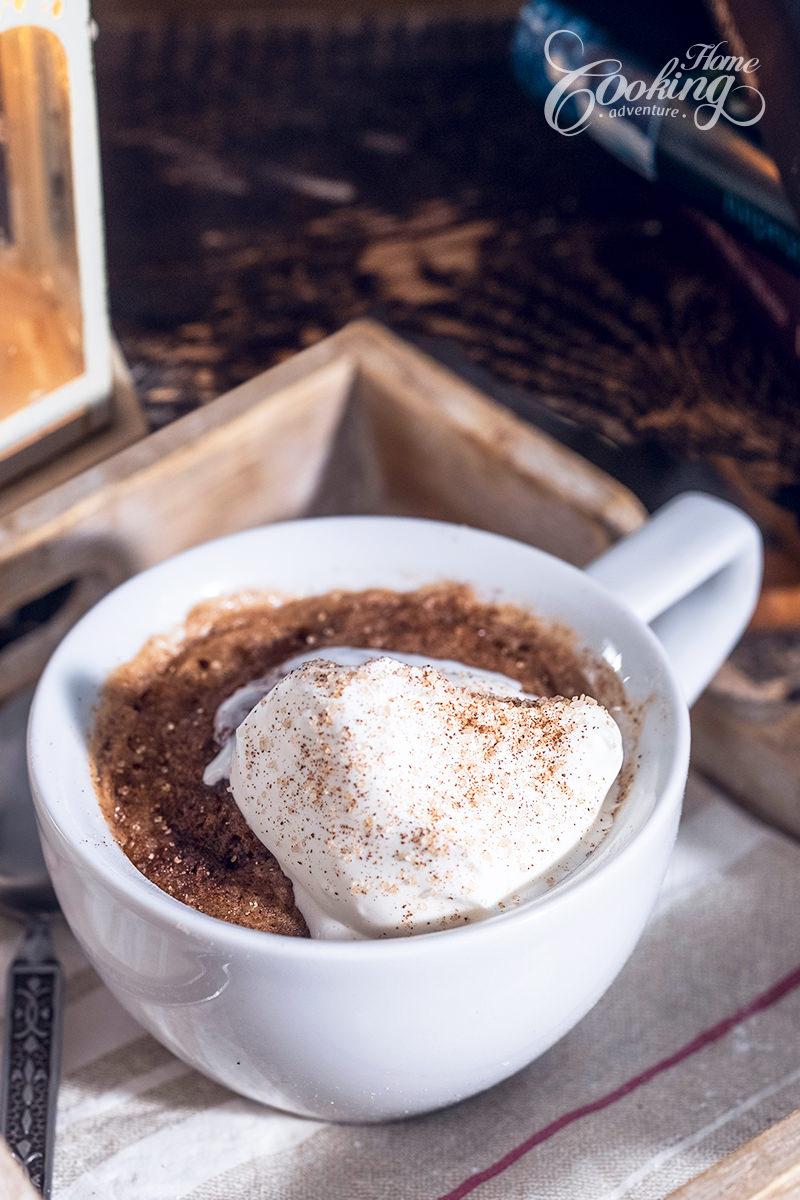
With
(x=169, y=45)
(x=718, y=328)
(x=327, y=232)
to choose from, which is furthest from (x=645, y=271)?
(x=169, y=45)

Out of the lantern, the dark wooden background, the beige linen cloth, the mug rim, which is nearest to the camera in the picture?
the mug rim

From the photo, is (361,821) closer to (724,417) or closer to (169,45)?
(724,417)

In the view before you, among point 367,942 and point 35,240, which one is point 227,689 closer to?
point 367,942

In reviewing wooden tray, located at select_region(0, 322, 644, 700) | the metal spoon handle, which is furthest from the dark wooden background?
the metal spoon handle

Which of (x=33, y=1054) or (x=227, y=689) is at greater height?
(x=227, y=689)

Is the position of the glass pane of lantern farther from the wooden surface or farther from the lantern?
the wooden surface

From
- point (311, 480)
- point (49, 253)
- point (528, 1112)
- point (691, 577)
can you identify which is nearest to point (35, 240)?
point (49, 253)
